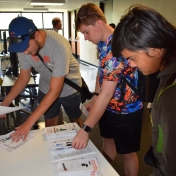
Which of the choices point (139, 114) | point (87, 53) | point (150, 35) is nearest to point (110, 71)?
point (139, 114)

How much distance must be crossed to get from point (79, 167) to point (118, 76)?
488 millimetres

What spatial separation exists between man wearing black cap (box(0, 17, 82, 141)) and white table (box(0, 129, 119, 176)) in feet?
0.36

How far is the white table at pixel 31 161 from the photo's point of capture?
0.95 m

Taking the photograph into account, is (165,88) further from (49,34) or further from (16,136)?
(49,34)

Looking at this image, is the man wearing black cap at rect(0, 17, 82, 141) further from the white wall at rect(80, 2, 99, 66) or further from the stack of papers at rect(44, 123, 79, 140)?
the white wall at rect(80, 2, 99, 66)


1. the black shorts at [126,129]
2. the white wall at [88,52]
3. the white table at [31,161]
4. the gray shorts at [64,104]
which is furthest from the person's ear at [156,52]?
the white wall at [88,52]

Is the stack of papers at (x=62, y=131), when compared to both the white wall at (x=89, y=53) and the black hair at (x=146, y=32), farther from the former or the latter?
the white wall at (x=89, y=53)

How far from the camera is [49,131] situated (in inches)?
51.5

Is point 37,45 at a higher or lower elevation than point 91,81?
higher

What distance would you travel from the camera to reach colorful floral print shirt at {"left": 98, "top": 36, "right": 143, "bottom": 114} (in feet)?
3.79

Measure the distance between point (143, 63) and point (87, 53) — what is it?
26.0 ft

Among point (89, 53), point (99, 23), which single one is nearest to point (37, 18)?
point (89, 53)

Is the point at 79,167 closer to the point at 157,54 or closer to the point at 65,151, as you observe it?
the point at 65,151

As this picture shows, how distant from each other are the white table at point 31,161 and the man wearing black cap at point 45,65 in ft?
0.36
